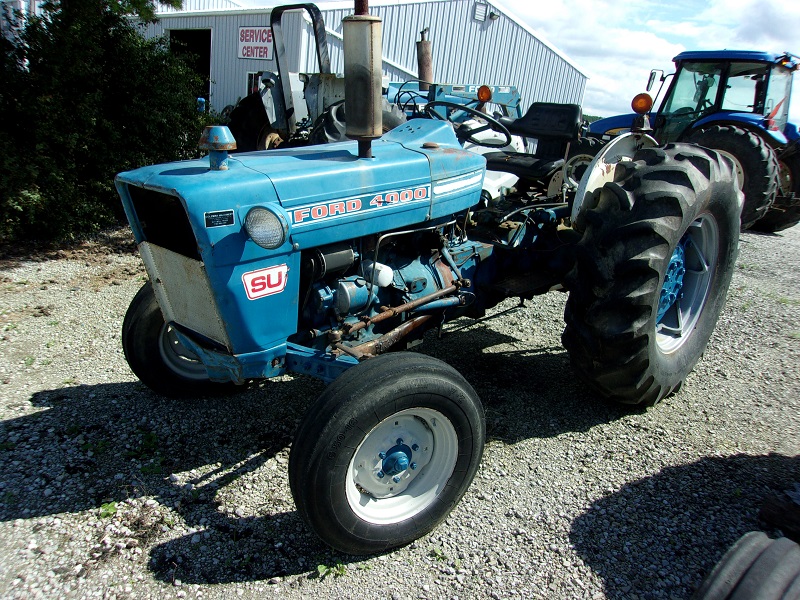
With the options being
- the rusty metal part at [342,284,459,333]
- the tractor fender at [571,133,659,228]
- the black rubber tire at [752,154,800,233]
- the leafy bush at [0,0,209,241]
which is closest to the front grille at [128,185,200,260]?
the rusty metal part at [342,284,459,333]

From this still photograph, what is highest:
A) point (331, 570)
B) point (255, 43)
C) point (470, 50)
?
point (470, 50)

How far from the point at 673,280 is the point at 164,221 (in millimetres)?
2778

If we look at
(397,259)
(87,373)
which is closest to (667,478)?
(397,259)

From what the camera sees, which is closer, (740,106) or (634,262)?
(634,262)

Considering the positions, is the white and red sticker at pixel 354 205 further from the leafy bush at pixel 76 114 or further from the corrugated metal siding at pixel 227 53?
the corrugated metal siding at pixel 227 53

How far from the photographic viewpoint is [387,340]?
9.34 ft

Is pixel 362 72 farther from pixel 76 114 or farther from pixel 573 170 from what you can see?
pixel 76 114

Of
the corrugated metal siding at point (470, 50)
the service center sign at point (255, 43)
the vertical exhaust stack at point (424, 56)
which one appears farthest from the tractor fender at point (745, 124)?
the service center sign at point (255, 43)

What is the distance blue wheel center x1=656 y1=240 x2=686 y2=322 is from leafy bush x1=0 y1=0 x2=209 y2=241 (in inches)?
232

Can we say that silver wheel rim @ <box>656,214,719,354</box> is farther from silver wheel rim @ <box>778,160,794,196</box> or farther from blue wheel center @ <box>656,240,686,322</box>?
silver wheel rim @ <box>778,160,794,196</box>

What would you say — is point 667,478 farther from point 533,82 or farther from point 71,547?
point 533,82

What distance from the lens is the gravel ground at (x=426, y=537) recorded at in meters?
2.28

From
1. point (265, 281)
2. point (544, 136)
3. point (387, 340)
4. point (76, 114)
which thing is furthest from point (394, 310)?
point (76, 114)

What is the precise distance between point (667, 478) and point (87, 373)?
134 inches
